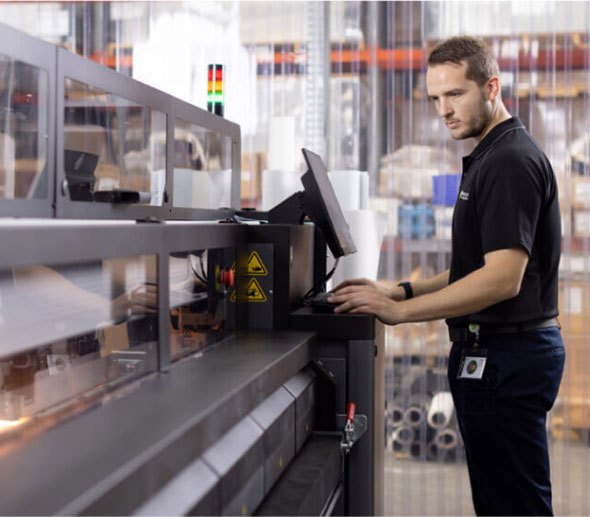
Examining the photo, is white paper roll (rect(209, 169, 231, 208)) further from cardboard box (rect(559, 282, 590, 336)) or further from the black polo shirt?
cardboard box (rect(559, 282, 590, 336))

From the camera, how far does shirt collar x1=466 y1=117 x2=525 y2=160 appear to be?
78.7 inches

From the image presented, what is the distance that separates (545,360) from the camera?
1920mm

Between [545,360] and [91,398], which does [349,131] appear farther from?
[91,398]

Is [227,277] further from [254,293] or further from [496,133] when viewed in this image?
[496,133]

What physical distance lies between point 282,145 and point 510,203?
1263mm

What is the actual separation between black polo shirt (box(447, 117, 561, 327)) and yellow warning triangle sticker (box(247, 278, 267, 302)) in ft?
1.61

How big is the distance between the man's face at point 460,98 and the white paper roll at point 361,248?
2.44 feet

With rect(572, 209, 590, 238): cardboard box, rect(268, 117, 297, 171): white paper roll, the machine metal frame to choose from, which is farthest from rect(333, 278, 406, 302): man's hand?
rect(572, 209, 590, 238): cardboard box

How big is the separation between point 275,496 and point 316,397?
48cm

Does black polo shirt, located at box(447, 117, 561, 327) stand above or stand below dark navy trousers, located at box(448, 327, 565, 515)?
above

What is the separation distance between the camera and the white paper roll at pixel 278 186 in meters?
2.76

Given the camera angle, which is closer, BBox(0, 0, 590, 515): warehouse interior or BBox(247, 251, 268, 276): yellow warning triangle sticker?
BBox(0, 0, 590, 515): warehouse interior

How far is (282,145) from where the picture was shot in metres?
2.95

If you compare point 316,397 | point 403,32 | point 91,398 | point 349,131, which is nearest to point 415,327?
point 349,131
